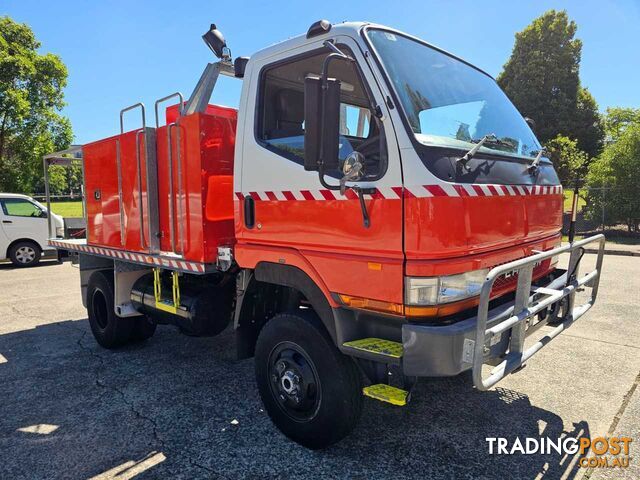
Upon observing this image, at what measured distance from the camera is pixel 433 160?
2418mm

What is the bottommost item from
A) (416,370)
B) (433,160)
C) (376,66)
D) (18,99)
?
(416,370)

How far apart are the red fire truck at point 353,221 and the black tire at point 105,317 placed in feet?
3.75

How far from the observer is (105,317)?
17.3ft

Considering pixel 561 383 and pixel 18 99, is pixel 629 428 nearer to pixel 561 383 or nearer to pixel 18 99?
pixel 561 383

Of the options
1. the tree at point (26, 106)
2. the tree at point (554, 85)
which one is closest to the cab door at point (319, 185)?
the tree at point (26, 106)

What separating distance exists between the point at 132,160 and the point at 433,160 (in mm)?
3146

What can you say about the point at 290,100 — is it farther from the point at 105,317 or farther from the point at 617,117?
the point at 617,117

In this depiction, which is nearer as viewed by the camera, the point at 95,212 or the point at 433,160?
the point at 433,160

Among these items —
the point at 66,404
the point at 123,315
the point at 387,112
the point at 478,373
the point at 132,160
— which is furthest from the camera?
the point at 123,315

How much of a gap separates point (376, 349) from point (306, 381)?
2.21 feet

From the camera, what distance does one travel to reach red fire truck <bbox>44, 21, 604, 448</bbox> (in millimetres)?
2389

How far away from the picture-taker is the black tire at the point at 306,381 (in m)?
2.81

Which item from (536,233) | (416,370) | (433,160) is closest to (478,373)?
(416,370)

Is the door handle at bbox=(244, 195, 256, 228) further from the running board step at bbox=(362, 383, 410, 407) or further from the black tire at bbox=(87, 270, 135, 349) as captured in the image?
the black tire at bbox=(87, 270, 135, 349)
